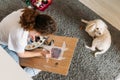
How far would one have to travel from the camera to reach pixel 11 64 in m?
0.83

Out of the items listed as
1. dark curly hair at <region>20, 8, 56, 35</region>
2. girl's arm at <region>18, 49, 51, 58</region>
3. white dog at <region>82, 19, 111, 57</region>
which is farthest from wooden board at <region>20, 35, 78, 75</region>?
white dog at <region>82, 19, 111, 57</region>

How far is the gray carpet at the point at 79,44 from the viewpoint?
1.59m

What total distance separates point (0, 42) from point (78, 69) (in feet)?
1.82

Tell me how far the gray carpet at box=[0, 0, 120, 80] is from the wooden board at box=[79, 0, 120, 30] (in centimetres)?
5

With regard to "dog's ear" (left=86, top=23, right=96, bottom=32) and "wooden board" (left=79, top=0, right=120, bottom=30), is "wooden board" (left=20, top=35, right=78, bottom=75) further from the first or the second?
"wooden board" (left=79, top=0, right=120, bottom=30)

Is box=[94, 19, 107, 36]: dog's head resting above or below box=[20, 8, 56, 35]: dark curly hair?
below

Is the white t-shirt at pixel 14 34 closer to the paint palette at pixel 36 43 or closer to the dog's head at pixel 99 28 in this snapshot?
the paint palette at pixel 36 43

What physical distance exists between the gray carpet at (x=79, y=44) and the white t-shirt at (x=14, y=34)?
352 mm

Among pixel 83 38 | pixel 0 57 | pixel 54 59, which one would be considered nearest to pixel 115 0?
pixel 83 38

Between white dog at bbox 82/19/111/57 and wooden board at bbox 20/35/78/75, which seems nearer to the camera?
wooden board at bbox 20/35/78/75

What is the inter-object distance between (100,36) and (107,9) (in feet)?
1.31

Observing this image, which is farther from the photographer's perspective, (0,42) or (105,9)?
(105,9)

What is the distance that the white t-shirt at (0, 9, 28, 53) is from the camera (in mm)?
1214

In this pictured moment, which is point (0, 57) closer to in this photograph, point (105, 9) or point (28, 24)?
point (28, 24)
